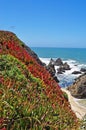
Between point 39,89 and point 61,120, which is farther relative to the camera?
point 39,89

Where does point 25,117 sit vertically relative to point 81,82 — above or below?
above

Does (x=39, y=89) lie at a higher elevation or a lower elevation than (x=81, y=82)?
→ higher

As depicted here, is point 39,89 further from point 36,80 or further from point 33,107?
point 33,107

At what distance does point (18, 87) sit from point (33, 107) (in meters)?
2.51

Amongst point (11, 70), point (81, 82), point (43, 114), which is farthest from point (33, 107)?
point (81, 82)

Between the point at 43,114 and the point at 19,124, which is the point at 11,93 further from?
the point at 19,124

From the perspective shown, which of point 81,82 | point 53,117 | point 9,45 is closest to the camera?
point 53,117

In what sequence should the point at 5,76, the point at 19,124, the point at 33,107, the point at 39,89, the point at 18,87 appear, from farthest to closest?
the point at 39,89 → the point at 5,76 → the point at 18,87 → the point at 33,107 → the point at 19,124

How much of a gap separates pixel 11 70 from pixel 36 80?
1.31m

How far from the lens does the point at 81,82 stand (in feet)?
121

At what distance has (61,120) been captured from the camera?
394 inches

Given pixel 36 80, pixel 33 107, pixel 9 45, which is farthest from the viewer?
pixel 9 45

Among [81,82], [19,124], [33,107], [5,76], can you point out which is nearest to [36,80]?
[5,76]

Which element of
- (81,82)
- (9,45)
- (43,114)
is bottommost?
(81,82)
